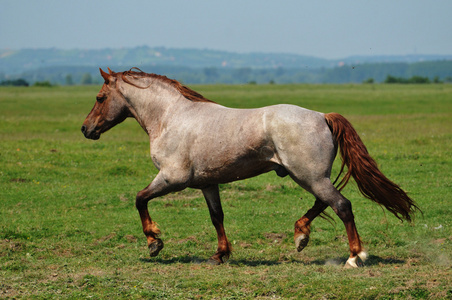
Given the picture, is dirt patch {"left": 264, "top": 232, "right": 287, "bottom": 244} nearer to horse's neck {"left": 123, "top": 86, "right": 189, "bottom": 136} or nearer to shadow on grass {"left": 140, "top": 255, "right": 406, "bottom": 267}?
shadow on grass {"left": 140, "top": 255, "right": 406, "bottom": 267}

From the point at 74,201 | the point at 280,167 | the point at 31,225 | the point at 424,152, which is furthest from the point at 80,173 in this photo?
the point at 424,152

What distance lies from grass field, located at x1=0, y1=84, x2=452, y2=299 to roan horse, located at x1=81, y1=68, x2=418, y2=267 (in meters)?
0.66

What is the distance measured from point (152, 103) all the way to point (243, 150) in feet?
5.55

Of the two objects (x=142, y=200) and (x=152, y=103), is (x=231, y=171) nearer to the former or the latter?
(x=142, y=200)

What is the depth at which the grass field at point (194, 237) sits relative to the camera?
6.75m

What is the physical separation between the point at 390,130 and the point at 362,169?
1884cm

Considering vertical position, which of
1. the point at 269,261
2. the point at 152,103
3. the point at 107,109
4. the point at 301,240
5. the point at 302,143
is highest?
the point at 152,103

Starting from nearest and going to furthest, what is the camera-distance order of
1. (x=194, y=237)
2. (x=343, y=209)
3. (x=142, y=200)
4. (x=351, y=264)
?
(x=343, y=209) < (x=351, y=264) < (x=142, y=200) < (x=194, y=237)

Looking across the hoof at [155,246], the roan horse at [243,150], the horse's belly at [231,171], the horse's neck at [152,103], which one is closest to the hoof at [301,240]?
the roan horse at [243,150]

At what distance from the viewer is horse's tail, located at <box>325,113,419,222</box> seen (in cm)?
771

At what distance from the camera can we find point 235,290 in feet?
21.9

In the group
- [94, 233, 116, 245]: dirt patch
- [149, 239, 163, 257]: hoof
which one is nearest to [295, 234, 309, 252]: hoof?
[149, 239, 163, 257]: hoof

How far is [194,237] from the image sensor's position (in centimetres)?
981

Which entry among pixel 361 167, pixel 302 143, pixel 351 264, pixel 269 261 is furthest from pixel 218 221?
pixel 361 167
